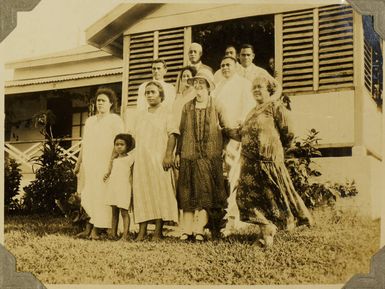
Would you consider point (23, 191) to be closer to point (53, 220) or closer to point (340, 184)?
point (53, 220)

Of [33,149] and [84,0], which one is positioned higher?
[84,0]

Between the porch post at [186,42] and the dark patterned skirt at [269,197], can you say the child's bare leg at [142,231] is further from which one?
the porch post at [186,42]

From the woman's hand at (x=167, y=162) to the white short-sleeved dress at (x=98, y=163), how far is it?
13.8 inches

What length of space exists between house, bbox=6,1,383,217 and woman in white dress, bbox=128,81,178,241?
0.44 feet

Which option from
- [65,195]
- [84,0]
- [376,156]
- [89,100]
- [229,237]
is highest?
[84,0]

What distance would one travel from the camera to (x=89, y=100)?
3502 millimetres

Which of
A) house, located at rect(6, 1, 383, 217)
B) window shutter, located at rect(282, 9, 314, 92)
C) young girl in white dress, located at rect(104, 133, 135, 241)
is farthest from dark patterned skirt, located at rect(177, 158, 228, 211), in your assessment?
window shutter, located at rect(282, 9, 314, 92)

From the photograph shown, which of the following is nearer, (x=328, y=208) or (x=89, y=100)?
(x=328, y=208)

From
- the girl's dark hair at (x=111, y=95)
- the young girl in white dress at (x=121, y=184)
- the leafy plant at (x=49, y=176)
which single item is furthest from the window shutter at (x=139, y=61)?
the leafy plant at (x=49, y=176)

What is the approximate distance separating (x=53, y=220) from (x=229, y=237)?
1.17m

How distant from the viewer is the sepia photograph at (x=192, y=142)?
3.27 metres

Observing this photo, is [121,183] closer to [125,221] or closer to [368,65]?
[125,221]

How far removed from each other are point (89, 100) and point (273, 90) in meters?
1.22

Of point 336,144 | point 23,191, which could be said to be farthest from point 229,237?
point 23,191
